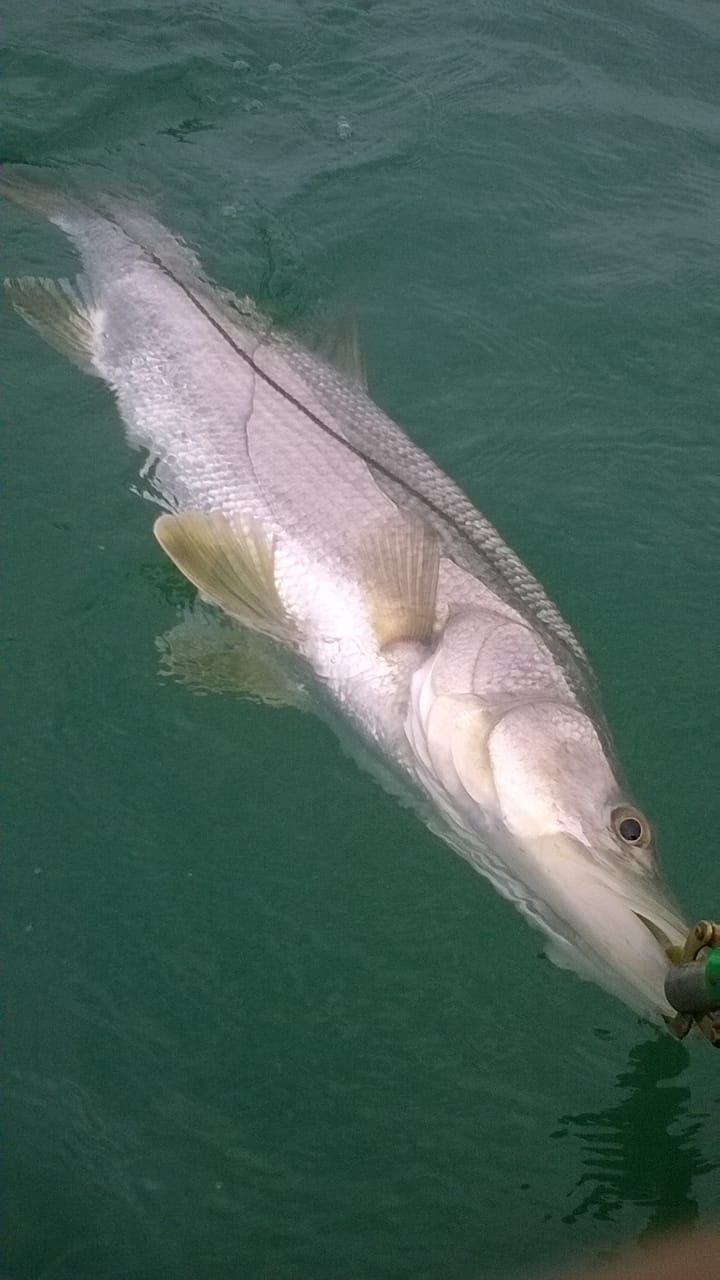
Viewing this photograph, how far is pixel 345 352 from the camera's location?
515cm

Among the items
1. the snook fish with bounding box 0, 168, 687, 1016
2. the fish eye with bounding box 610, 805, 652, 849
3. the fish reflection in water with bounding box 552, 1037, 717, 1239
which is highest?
the fish eye with bounding box 610, 805, 652, 849

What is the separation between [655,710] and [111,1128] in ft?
7.98

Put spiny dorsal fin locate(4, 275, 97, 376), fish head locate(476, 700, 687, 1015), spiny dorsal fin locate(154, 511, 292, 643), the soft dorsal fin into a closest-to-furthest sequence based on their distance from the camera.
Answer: fish head locate(476, 700, 687, 1015) → spiny dorsal fin locate(154, 511, 292, 643) → the soft dorsal fin → spiny dorsal fin locate(4, 275, 97, 376)

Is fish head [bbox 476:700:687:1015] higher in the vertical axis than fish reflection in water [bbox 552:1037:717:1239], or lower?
higher

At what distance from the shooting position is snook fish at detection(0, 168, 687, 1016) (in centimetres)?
303

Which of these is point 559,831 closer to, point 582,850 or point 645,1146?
point 582,850

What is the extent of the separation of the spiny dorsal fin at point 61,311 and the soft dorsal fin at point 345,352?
3.51 ft

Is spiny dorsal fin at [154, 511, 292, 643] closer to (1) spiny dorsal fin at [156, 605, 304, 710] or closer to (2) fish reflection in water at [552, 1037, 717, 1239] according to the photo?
(1) spiny dorsal fin at [156, 605, 304, 710]

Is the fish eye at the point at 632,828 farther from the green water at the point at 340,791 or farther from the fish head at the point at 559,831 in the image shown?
the green water at the point at 340,791

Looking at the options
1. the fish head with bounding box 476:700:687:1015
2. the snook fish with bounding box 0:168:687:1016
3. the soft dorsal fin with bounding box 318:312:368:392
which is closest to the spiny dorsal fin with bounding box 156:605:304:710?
the snook fish with bounding box 0:168:687:1016

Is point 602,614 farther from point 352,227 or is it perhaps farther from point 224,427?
point 352,227

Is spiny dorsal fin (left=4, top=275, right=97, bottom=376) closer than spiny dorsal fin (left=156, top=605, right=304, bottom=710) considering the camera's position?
No

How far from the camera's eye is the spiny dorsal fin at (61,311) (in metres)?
5.25

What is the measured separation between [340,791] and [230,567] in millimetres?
886
